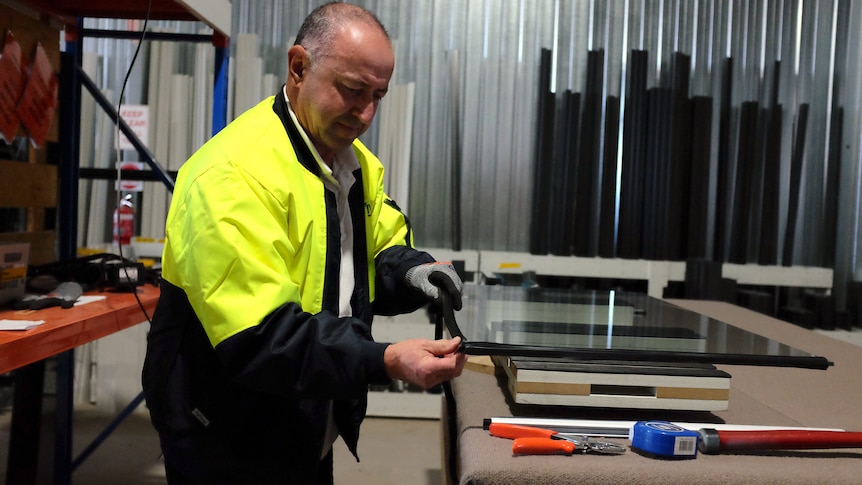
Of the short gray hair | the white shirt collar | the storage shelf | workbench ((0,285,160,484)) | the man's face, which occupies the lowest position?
workbench ((0,285,160,484))

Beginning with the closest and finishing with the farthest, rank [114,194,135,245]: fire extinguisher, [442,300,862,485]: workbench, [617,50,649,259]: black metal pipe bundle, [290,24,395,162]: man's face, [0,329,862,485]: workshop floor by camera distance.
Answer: [442,300,862,485]: workbench
[290,24,395,162]: man's face
[0,329,862,485]: workshop floor
[114,194,135,245]: fire extinguisher
[617,50,649,259]: black metal pipe bundle

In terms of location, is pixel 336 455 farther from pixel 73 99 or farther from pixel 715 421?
pixel 715 421

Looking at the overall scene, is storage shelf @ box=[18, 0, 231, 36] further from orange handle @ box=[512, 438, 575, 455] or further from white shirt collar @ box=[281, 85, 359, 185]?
orange handle @ box=[512, 438, 575, 455]

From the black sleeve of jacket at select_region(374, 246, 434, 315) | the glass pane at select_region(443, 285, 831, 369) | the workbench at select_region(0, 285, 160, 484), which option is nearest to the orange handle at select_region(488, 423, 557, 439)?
the glass pane at select_region(443, 285, 831, 369)

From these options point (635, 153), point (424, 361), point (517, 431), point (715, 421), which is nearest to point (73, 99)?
point (424, 361)

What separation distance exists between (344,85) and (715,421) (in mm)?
802

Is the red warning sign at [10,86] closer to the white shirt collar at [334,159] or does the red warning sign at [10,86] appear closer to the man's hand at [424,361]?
the white shirt collar at [334,159]

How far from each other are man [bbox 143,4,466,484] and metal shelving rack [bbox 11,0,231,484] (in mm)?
1207

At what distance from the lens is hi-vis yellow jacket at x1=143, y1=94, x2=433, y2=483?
3.28 ft

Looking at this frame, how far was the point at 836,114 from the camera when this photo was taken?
12.1 ft

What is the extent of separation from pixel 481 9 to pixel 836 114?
188 centimetres

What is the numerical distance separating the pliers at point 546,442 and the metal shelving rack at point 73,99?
1658 mm

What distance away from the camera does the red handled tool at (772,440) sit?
0.98 meters

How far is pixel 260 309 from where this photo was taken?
3.26 feet
